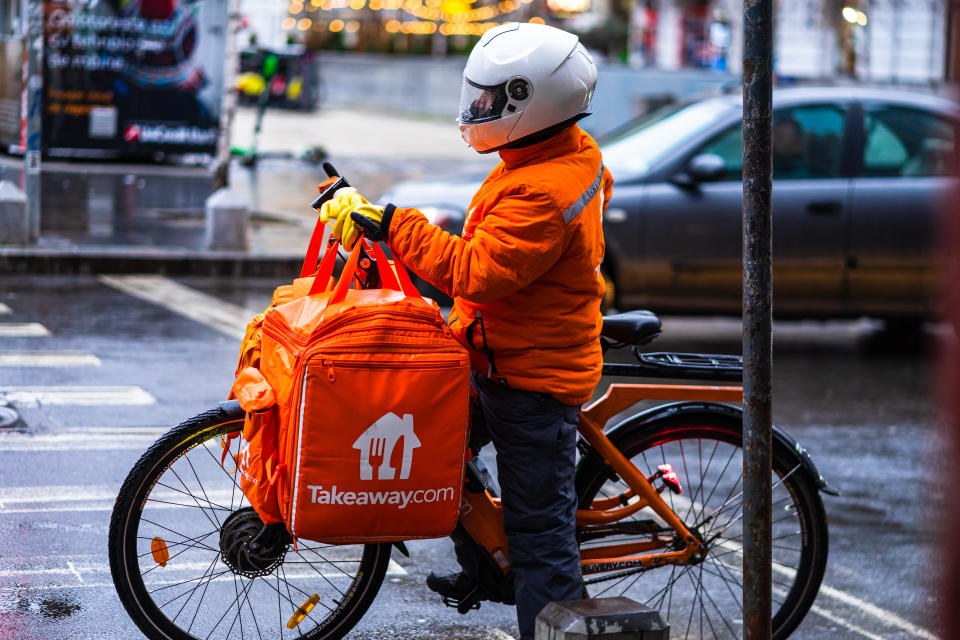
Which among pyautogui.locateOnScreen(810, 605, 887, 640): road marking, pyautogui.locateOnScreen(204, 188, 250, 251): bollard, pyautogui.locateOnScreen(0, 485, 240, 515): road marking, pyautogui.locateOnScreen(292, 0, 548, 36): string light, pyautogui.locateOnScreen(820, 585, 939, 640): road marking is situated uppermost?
pyautogui.locateOnScreen(292, 0, 548, 36): string light

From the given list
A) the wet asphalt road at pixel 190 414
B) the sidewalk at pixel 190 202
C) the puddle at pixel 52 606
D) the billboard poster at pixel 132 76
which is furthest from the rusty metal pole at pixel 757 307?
the billboard poster at pixel 132 76

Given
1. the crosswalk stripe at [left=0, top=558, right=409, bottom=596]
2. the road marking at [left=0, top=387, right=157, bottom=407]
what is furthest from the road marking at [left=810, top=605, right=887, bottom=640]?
the road marking at [left=0, top=387, right=157, bottom=407]

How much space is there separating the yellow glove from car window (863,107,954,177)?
21.0 feet

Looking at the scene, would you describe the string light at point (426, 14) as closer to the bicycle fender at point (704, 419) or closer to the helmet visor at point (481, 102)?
the bicycle fender at point (704, 419)

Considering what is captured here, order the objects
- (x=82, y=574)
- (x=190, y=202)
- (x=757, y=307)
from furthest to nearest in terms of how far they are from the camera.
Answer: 1. (x=190, y=202)
2. (x=82, y=574)
3. (x=757, y=307)

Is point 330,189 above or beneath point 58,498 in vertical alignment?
above

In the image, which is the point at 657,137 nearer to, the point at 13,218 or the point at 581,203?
the point at 13,218

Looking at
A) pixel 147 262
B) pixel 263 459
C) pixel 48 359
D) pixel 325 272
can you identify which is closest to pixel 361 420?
pixel 263 459

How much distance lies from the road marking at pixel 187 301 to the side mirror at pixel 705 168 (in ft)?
10.3

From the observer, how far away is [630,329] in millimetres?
3828

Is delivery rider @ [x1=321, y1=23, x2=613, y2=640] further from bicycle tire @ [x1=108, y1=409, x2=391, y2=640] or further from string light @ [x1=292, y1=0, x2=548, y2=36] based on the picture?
string light @ [x1=292, y1=0, x2=548, y2=36]

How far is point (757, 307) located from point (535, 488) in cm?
82

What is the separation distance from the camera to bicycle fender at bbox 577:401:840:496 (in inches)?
150

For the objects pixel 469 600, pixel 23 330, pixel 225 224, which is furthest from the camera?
pixel 225 224
